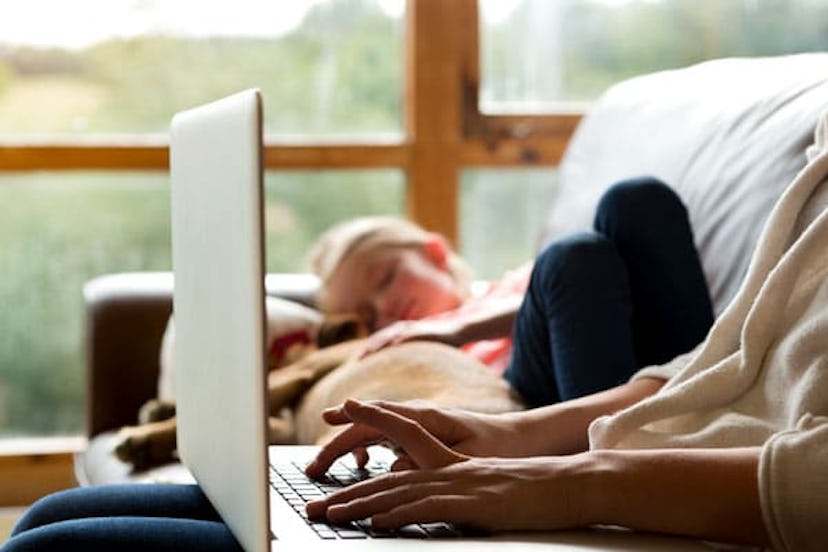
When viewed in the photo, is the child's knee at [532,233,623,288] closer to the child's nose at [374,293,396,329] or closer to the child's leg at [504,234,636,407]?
the child's leg at [504,234,636,407]

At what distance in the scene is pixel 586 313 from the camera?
192 cm

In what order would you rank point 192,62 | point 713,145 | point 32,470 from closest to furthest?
point 713,145
point 32,470
point 192,62

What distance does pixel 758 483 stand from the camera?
49.1 inches

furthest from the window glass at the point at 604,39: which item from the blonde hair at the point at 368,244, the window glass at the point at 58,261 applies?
the blonde hair at the point at 368,244

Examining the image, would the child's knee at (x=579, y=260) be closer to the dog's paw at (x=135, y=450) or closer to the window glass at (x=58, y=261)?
the dog's paw at (x=135, y=450)

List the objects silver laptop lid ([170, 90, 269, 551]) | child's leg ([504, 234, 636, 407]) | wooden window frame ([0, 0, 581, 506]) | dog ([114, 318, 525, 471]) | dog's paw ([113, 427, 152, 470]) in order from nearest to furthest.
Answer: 1. silver laptop lid ([170, 90, 269, 551])
2. child's leg ([504, 234, 636, 407])
3. dog ([114, 318, 525, 471])
4. dog's paw ([113, 427, 152, 470])
5. wooden window frame ([0, 0, 581, 506])

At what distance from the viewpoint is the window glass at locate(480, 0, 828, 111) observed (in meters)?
3.52

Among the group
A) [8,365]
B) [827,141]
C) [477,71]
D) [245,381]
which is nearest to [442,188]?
[477,71]

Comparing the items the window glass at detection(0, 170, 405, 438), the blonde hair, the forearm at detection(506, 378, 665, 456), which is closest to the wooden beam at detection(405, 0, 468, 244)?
the window glass at detection(0, 170, 405, 438)

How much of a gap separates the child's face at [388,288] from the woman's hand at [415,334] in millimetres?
216

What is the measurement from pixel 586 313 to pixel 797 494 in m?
0.71

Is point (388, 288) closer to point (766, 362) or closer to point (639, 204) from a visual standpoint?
point (639, 204)

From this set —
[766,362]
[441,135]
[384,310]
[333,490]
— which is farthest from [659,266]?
[441,135]

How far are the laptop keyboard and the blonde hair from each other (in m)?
1.20
